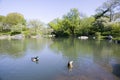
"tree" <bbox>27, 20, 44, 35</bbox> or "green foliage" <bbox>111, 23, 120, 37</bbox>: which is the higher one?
"tree" <bbox>27, 20, 44, 35</bbox>

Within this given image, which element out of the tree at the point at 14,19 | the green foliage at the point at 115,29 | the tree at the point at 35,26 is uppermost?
the tree at the point at 14,19

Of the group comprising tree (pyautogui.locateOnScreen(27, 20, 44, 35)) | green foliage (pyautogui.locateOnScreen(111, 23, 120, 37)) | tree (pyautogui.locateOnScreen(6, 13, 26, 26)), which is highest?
tree (pyautogui.locateOnScreen(6, 13, 26, 26))

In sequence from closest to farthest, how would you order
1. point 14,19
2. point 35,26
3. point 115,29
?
1. point 115,29
2. point 35,26
3. point 14,19

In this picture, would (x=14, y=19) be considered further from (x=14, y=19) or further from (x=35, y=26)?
(x=35, y=26)

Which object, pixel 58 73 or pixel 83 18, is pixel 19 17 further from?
pixel 58 73

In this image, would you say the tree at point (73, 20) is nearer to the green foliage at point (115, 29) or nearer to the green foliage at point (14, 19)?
the green foliage at point (115, 29)

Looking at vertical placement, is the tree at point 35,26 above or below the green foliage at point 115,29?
above

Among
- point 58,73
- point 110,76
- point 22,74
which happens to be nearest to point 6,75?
point 22,74

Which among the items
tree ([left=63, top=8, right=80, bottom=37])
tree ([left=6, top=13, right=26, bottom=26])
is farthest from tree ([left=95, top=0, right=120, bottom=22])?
tree ([left=6, top=13, right=26, bottom=26])

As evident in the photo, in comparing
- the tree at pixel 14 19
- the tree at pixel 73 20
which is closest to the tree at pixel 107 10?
the tree at pixel 73 20

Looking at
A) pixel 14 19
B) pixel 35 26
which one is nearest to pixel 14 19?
pixel 14 19

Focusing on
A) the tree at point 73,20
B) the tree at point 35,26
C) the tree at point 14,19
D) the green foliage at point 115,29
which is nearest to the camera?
the green foliage at point 115,29

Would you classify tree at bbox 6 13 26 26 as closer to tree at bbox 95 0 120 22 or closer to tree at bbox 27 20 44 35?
tree at bbox 27 20 44 35

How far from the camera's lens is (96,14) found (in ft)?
172
